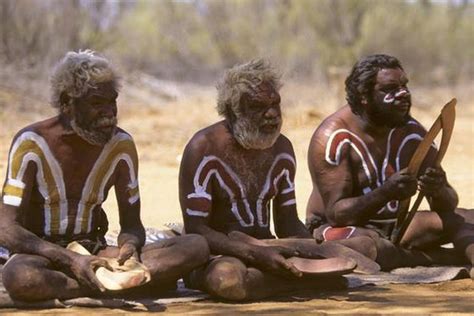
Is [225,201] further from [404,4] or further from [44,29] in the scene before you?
[404,4]

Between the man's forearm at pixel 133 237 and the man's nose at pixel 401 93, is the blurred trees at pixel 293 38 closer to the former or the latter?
the man's nose at pixel 401 93

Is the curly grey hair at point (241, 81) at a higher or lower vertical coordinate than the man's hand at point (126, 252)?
higher

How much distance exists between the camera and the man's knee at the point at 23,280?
19.1ft

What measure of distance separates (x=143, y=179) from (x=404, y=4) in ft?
61.9

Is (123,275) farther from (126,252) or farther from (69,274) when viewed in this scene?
(69,274)

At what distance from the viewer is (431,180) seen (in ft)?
22.5

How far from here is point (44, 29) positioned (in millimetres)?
20688

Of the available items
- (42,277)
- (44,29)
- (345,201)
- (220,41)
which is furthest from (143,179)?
(220,41)

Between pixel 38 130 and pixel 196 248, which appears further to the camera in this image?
pixel 38 130

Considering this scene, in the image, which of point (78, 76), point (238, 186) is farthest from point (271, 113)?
point (78, 76)

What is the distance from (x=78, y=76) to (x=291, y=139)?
982cm

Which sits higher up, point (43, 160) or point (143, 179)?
point (143, 179)

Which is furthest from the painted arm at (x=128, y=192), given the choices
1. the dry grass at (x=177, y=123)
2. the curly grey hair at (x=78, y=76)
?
the dry grass at (x=177, y=123)

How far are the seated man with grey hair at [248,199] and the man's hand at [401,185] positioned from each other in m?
0.52
